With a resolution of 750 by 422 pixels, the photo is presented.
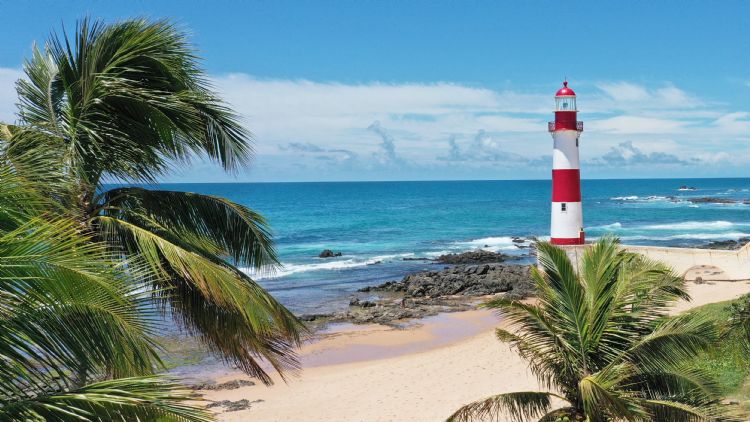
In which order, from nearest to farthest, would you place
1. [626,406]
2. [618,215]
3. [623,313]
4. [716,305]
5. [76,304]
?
[76,304]
[626,406]
[623,313]
[716,305]
[618,215]

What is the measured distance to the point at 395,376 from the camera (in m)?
16.0

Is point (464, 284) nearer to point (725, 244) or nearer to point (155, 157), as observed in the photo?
point (725, 244)

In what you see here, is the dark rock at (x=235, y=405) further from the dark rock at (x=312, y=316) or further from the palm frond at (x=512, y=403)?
the dark rock at (x=312, y=316)

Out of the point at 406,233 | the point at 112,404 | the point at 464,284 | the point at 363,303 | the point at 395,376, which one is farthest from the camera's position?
the point at 406,233

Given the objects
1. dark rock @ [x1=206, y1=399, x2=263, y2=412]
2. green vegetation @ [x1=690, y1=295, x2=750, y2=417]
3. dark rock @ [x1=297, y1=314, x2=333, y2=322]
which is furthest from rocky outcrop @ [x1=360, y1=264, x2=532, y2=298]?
dark rock @ [x1=206, y1=399, x2=263, y2=412]

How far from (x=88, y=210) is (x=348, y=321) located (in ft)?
60.2

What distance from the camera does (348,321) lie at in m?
23.1

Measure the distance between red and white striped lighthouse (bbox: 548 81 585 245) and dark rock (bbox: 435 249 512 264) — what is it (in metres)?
14.6

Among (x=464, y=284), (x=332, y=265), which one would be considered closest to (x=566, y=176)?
(x=464, y=284)

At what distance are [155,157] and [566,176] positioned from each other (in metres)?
19.7

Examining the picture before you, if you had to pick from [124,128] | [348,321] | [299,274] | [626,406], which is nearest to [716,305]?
[348,321]

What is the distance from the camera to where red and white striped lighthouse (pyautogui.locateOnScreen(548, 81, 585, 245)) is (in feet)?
76.6

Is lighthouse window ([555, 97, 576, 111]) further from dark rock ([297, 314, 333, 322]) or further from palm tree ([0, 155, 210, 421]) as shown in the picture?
palm tree ([0, 155, 210, 421])

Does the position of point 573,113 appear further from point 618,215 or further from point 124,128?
point 618,215
